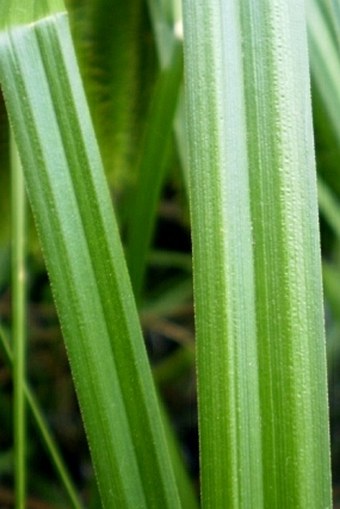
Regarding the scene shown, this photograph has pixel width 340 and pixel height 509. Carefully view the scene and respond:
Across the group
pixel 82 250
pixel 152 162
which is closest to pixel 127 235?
pixel 152 162

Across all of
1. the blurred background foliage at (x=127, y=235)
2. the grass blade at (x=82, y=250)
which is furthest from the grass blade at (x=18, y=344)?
the grass blade at (x=82, y=250)

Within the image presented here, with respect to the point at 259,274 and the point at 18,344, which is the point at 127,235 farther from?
the point at 259,274

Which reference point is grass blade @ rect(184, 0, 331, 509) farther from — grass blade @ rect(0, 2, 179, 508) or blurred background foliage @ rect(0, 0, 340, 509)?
blurred background foliage @ rect(0, 0, 340, 509)

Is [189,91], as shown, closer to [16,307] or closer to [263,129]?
[263,129]

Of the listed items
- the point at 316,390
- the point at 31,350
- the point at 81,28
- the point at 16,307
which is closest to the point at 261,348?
the point at 316,390

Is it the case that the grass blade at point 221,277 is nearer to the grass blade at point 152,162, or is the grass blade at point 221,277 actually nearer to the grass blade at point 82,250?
the grass blade at point 82,250

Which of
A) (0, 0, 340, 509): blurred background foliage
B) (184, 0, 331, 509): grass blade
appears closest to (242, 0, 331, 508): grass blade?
(184, 0, 331, 509): grass blade
